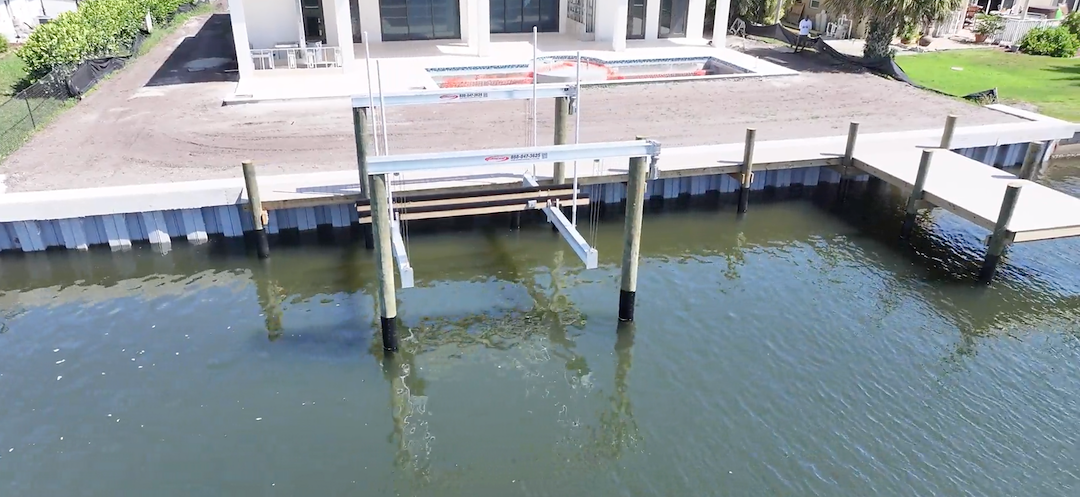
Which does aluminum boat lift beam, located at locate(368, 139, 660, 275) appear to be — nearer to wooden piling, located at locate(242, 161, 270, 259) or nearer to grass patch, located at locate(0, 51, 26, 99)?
wooden piling, located at locate(242, 161, 270, 259)

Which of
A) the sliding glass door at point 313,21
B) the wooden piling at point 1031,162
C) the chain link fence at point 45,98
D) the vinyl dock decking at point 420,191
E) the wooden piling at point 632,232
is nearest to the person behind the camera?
the wooden piling at point 632,232

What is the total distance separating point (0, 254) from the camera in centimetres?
1391

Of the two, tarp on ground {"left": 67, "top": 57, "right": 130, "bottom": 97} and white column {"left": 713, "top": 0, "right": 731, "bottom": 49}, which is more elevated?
white column {"left": 713, "top": 0, "right": 731, "bottom": 49}

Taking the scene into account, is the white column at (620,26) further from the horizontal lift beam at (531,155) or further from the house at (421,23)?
the horizontal lift beam at (531,155)

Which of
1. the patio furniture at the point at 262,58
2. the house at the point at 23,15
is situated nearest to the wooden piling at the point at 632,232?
the patio furniture at the point at 262,58

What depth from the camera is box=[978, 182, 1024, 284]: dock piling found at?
12469 millimetres

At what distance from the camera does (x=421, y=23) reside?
30.5 m

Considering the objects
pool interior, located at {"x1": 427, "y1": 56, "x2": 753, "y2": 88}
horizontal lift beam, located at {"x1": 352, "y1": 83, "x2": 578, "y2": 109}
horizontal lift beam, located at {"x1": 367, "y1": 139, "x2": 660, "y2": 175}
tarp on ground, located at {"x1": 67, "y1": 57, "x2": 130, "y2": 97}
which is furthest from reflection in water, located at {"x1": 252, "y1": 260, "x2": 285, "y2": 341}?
tarp on ground, located at {"x1": 67, "y1": 57, "x2": 130, "y2": 97}

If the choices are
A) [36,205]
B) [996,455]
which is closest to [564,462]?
[996,455]

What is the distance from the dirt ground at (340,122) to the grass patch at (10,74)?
9.08 ft

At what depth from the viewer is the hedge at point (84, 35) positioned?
73.4ft

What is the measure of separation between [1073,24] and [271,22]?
102ft

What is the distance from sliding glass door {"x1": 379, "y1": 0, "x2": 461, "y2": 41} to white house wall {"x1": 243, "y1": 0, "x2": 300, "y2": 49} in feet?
15.6

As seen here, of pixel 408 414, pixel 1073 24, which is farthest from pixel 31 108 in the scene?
pixel 1073 24
